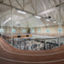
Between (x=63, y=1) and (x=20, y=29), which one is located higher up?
(x=63, y=1)

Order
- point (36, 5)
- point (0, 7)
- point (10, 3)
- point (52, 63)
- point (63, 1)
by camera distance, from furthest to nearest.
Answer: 1. point (0, 7)
2. point (36, 5)
3. point (10, 3)
4. point (63, 1)
5. point (52, 63)

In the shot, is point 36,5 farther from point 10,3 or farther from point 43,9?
point 10,3

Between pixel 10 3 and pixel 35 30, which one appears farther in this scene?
pixel 35 30

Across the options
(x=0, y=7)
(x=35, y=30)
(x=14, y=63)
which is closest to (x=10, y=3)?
(x=0, y=7)

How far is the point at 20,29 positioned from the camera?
21.3 m

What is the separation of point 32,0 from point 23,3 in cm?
105

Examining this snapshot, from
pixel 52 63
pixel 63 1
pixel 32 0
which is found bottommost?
pixel 52 63

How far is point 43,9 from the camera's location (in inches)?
376

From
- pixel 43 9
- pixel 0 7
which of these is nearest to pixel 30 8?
pixel 43 9

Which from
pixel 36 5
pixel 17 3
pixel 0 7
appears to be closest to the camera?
pixel 17 3

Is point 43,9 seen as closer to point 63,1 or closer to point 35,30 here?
point 63,1

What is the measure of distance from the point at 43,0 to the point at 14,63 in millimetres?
8152

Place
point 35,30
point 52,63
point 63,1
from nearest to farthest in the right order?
point 52,63 → point 63,1 → point 35,30

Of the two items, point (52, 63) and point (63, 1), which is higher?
point (63, 1)
